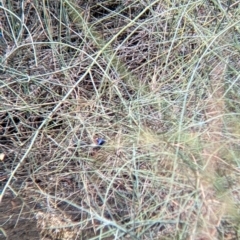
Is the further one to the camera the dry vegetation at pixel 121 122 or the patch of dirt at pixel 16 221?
the patch of dirt at pixel 16 221

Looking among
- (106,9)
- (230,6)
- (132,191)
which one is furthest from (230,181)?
(106,9)

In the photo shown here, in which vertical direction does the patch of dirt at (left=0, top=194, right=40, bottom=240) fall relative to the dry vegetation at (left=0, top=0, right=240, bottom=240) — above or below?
below

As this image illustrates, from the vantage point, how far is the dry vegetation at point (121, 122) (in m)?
2.00

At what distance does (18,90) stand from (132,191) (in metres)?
0.80

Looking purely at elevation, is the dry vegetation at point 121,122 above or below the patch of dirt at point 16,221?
above

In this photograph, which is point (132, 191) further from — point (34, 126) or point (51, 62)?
point (51, 62)

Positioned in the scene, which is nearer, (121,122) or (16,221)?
(16,221)

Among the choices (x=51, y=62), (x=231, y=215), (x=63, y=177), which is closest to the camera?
(x=231, y=215)

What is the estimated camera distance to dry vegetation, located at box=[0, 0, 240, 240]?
2.00 m

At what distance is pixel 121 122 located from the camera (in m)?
2.44

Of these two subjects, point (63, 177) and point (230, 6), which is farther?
point (230, 6)

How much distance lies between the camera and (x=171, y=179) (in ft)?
6.56

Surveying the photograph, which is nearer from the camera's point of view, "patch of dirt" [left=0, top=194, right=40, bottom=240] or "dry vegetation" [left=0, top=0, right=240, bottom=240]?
"dry vegetation" [left=0, top=0, right=240, bottom=240]

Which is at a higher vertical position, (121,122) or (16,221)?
(121,122)
